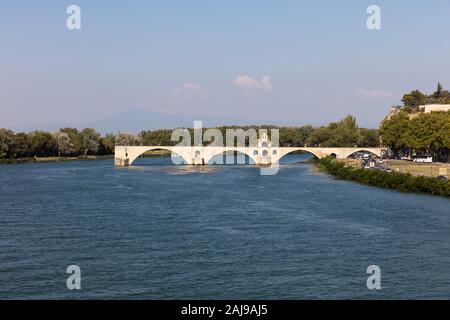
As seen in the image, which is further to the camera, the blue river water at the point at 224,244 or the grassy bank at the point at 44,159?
the grassy bank at the point at 44,159

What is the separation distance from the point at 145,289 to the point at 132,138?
320ft

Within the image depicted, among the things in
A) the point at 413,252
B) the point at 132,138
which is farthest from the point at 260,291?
the point at 132,138

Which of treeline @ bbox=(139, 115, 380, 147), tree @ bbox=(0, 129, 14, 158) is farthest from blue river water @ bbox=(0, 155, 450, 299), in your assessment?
treeline @ bbox=(139, 115, 380, 147)

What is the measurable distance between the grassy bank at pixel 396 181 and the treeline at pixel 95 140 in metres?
38.7

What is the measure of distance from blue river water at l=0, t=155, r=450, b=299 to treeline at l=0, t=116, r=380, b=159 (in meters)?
46.1

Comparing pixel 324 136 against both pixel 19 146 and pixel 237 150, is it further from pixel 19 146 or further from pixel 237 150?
pixel 19 146

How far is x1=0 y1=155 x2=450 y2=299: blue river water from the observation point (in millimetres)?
15617

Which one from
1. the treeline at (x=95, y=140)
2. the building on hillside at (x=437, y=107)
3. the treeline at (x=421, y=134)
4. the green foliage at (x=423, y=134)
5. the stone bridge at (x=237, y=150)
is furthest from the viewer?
the treeline at (x=95, y=140)

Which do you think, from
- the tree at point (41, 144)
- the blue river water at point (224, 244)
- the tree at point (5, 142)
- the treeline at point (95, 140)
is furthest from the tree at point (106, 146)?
the blue river water at point (224, 244)

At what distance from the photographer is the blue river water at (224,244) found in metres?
15.6

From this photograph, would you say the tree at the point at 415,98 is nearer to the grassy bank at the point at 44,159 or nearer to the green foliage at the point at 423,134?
the green foliage at the point at 423,134

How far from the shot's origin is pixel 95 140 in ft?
317

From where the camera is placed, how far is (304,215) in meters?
28.0
